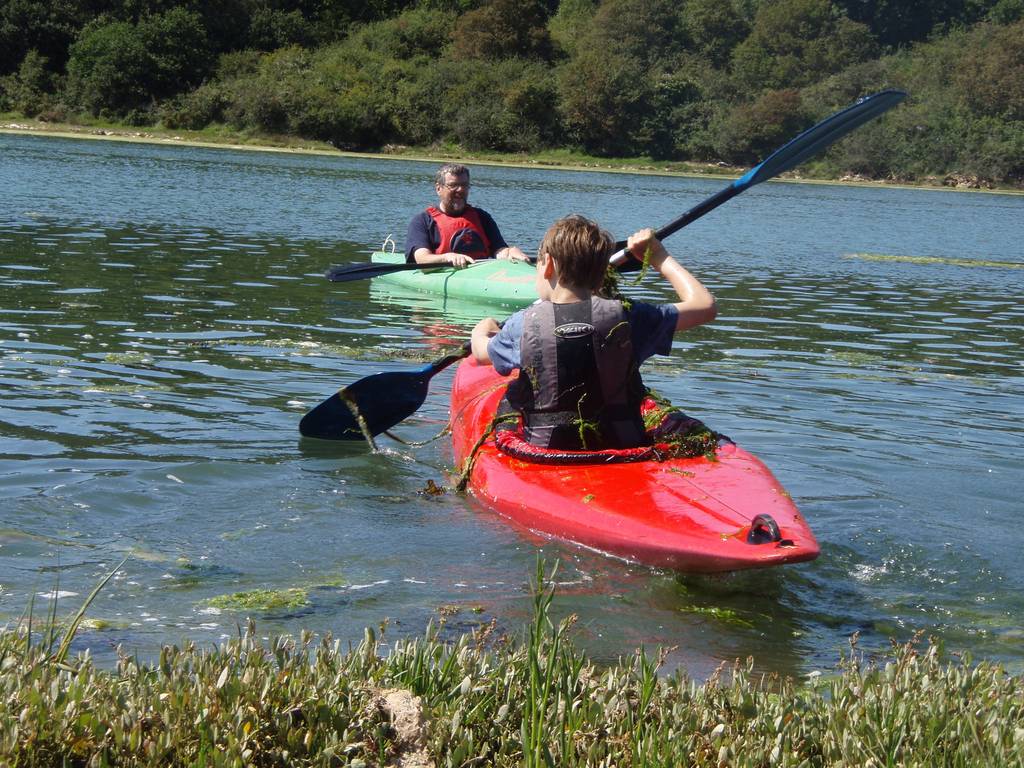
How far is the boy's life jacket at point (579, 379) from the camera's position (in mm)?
4578

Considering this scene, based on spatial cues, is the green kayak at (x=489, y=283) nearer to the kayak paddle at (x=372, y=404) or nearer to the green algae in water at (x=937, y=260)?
the kayak paddle at (x=372, y=404)

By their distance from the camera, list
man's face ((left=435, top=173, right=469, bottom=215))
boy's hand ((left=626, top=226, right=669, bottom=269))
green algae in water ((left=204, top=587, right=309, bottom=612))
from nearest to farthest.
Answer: green algae in water ((left=204, top=587, right=309, bottom=612))
boy's hand ((left=626, top=226, right=669, bottom=269))
man's face ((left=435, top=173, right=469, bottom=215))

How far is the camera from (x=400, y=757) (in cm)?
246

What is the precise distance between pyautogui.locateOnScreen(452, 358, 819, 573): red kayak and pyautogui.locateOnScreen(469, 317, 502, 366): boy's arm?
1.24 feet

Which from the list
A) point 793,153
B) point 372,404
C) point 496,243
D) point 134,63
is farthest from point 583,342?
point 134,63

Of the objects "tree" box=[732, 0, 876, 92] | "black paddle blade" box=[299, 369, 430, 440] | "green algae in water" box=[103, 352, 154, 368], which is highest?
"tree" box=[732, 0, 876, 92]

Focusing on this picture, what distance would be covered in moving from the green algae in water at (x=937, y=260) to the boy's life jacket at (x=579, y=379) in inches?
581

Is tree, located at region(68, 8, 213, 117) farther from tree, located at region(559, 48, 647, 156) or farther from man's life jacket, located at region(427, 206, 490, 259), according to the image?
man's life jacket, located at region(427, 206, 490, 259)

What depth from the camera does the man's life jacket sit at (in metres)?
10.9

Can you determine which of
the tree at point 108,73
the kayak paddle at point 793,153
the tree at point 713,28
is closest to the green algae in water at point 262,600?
the kayak paddle at point 793,153

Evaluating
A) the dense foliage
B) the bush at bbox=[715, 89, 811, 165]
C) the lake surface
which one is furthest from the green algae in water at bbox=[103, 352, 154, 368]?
the bush at bbox=[715, 89, 811, 165]

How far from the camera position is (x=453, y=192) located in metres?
10.5

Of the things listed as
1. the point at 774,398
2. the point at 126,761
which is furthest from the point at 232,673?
the point at 774,398

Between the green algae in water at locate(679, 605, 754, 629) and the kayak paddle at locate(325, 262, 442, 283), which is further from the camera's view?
the kayak paddle at locate(325, 262, 442, 283)
